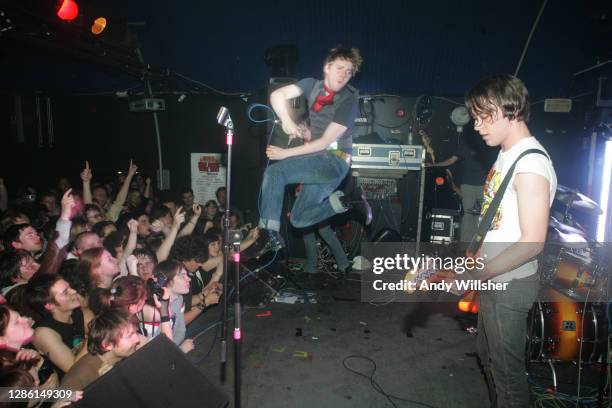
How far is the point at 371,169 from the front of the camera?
555 cm

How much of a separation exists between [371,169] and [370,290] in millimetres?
1809

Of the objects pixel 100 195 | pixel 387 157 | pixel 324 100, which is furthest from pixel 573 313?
pixel 100 195

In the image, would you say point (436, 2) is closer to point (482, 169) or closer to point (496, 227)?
point (482, 169)

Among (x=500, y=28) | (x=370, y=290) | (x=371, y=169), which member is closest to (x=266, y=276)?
(x=370, y=290)

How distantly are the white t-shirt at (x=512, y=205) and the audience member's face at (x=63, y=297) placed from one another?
2663mm

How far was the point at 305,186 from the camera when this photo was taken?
288 centimetres

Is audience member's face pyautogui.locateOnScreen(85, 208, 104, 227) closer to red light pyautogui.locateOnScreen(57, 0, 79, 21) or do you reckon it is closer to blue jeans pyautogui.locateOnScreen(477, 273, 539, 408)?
red light pyautogui.locateOnScreen(57, 0, 79, 21)

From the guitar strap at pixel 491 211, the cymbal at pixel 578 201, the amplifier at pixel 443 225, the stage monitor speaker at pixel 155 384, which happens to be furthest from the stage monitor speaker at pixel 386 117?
the stage monitor speaker at pixel 155 384

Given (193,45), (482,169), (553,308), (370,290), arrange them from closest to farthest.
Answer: (553,308), (370,290), (482,169), (193,45)

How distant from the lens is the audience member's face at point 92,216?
430cm

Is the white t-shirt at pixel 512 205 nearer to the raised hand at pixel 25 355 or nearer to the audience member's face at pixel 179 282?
the audience member's face at pixel 179 282

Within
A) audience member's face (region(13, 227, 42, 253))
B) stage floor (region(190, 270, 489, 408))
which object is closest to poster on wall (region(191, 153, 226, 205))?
stage floor (region(190, 270, 489, 408))

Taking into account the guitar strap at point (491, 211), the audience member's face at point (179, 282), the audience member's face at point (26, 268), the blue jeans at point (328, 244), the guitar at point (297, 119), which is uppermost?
the guitar at point (297, 119)

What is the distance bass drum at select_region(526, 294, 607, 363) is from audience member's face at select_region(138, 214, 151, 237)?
4.25m
